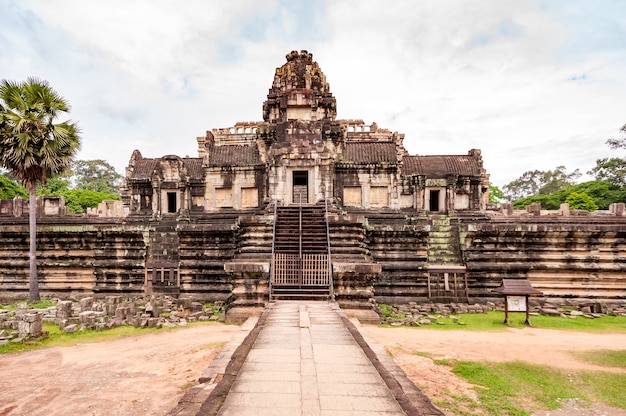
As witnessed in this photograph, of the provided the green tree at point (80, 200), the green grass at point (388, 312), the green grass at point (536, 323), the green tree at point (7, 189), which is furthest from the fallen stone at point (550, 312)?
the green tree at point (80, 200)

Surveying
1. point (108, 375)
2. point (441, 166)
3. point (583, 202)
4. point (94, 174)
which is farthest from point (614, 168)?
point (94, 174)

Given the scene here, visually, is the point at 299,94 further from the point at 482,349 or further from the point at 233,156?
the point at 482,349

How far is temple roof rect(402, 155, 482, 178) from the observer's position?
20328mm

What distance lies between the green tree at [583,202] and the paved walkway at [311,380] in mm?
42609

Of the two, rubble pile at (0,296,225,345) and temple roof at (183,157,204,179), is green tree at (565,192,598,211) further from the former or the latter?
rubble pile at (0,296,225,345)

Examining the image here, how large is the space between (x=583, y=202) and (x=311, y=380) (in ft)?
150

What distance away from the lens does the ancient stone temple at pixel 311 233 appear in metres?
13.8

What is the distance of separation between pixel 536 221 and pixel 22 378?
19237 millimetres

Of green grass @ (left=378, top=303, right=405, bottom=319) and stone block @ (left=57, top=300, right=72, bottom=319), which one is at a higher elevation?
stone block @ (left=57, top=300, right=72, bottom=319)

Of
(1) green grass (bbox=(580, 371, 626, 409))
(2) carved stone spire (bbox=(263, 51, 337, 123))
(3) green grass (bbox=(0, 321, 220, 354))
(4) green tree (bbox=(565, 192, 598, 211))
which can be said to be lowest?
(1) green grass (bbox=(580, 371, 626, 409))

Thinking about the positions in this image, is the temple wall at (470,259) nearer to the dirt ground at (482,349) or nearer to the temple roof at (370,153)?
the dirt ground at (482,349)

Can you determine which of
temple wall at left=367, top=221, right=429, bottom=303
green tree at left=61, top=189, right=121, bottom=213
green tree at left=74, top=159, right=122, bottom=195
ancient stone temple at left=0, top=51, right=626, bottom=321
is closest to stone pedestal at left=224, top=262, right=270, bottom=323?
ancient stone temple at left=0, top=51, right=626, bottom=321

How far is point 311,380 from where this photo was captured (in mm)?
5547

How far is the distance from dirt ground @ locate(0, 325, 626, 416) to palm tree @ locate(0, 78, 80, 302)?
29.2 ft
